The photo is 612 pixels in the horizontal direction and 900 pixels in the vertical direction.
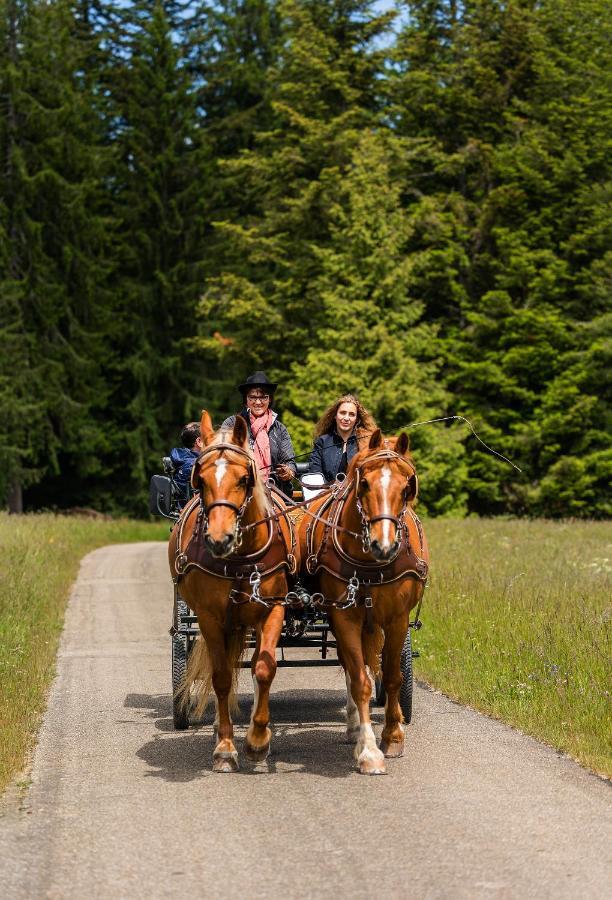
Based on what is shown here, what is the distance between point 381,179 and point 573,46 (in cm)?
897

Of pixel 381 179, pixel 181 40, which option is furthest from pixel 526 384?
pixel 181 40

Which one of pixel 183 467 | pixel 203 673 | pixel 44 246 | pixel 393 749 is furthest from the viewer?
pixel 44 246

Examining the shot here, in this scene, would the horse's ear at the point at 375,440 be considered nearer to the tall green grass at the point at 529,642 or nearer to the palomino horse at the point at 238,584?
the palomino horse at the point at 238,584

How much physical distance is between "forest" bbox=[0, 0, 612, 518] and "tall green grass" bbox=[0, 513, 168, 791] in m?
11.1

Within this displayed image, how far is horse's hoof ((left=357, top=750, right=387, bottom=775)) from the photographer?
7.59 metres

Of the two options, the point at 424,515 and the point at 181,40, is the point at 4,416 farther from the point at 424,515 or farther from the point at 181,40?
the point at 181,40

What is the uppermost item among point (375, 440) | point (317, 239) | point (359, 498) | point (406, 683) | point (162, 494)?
point (317, 239)

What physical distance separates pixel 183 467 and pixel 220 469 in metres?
2.93

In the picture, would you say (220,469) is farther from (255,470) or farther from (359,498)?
(359,498)

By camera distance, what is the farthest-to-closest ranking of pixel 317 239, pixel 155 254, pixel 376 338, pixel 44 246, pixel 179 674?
pixel 155 254
pixel 44 246
pixel 317 239
pixel 376 338
pixel 179 674

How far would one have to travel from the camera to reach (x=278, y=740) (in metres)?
8.84

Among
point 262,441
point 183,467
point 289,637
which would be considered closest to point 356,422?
point 262,441

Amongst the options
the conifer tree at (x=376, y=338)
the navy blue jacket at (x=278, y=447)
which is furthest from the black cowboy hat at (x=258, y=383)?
the conifer tree at (x=376, y=338)

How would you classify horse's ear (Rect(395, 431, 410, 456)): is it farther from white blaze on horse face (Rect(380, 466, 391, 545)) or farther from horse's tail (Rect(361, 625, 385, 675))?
horse's tail (Rect(361, 625, 385, 675))
